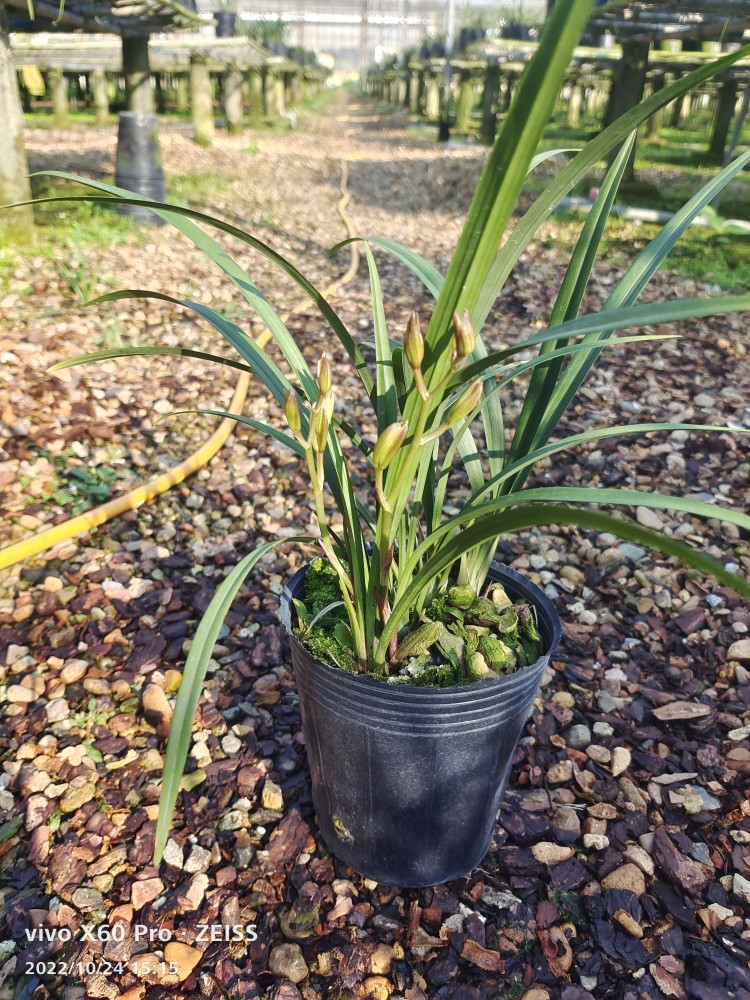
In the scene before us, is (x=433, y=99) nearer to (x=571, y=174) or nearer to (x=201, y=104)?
(x=201, y=104)

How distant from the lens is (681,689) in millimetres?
1388

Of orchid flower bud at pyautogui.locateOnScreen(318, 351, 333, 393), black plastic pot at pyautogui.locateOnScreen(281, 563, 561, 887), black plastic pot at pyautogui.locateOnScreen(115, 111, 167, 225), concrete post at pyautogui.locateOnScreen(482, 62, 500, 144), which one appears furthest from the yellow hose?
concrete post at pyautogui.locateOnScreen(482, 62, 500, 144)

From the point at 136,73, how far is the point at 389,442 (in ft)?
13.9

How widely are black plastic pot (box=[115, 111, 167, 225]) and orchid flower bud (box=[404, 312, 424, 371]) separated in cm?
352

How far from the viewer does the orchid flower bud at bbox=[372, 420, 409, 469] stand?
65 cm

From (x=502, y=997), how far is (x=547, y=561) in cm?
95

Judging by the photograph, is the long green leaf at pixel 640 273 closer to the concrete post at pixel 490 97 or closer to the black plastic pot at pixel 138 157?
the black plastic pot at pixel 138 157

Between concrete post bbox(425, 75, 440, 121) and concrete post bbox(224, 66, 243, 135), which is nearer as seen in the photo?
concrete post bbox(224, 66, 243, 135)

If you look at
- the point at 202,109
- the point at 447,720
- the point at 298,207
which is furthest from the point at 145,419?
the point at 202,109

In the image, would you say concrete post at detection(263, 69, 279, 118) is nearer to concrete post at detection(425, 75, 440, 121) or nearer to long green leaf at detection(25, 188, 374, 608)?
concrete post at detection(425, 75, 440, 121)

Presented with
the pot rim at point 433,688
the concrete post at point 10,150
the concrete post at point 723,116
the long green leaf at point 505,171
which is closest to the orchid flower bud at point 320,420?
the long green leaf at point 505,171

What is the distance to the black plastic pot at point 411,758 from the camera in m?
0.86

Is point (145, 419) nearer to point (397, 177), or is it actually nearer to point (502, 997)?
point (502, 997)

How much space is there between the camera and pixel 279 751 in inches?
49.4
